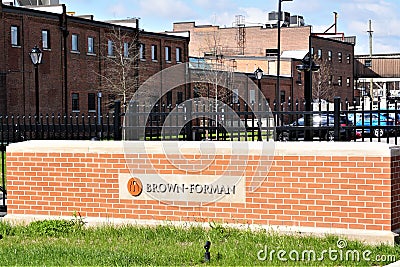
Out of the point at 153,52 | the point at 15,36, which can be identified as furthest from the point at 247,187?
the point at 153,52

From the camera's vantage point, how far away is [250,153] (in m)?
9.68

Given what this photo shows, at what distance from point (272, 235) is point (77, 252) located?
2.74 m

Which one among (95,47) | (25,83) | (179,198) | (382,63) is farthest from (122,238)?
(382,63)

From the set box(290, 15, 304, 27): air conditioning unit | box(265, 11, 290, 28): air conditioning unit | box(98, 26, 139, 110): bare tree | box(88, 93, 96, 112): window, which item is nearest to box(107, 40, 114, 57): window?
box(98, 26, 139, 110): bare tree

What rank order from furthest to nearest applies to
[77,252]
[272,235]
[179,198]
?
[179,198]
[272,235]
[77,252]

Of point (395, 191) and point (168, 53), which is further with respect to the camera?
point (168, 53)

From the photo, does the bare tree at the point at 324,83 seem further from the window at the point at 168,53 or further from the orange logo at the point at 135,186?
the orange logo at the point at 135,186

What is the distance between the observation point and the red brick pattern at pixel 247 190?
29.8 ft

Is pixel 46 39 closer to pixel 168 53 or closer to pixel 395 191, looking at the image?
pixel 168 53

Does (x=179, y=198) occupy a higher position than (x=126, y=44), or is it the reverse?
(x=126, y=44)

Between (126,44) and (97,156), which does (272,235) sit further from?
(126,44)

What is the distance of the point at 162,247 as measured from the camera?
8711 mm

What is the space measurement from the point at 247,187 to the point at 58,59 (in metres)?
31.7

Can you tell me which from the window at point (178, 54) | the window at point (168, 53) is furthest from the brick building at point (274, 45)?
the window at point (168, 53)
